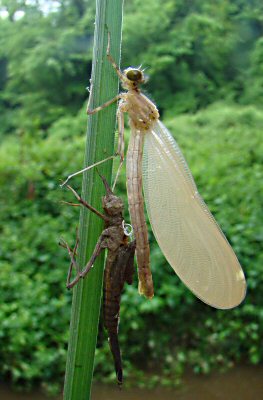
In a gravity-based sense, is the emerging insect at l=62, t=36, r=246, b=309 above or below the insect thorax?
below

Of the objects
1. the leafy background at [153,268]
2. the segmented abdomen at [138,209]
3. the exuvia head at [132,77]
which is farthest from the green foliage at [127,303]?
the exuvia head at [132,77]

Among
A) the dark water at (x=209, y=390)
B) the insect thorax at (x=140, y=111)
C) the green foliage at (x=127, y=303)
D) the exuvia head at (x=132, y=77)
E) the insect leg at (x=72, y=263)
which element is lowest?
the dark water at (x=209, y=390)

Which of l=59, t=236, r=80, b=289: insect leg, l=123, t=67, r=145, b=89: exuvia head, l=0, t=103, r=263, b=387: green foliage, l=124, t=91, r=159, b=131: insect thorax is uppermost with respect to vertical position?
l=123, t=67, r=145, b=89: exuvia head

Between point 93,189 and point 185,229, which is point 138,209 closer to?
point 185,229

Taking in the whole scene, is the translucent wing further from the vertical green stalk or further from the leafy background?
the leafy background

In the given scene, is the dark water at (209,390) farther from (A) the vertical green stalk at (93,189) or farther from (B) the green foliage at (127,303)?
(A) the vertical green stalk at (93,189)

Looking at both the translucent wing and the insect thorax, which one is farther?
the insect thorax

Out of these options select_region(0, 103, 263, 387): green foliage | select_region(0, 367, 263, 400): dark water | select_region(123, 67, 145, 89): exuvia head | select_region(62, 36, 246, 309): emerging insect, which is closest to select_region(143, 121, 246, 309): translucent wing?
select_region(62, 36, 246, 309): emerging insect

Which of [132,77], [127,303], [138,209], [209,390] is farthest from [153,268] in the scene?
[132,77]
